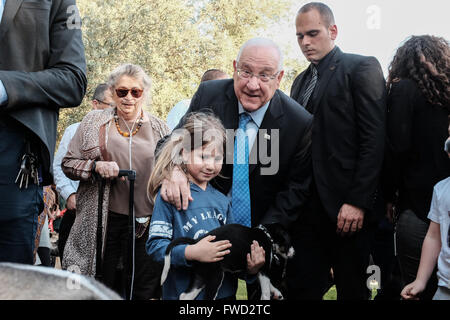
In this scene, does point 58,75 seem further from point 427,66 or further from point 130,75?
point 427,66

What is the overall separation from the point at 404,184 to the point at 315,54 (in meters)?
1.33

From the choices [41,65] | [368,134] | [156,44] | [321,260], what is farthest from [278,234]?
[156,44]

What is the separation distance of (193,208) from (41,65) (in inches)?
48.6

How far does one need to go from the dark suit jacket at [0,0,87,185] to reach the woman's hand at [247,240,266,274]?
1.22 m

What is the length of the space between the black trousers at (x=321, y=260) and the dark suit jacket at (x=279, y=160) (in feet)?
1.50

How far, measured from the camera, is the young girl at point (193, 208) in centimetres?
288

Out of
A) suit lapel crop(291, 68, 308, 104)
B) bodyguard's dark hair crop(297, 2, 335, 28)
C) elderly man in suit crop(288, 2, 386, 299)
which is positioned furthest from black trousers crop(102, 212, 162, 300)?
bodyguard's dark hair crop(297, 2, 335, 28)

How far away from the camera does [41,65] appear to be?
2.56 meters

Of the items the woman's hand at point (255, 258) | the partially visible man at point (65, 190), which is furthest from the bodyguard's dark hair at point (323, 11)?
the partially visible man at point (65, 190)

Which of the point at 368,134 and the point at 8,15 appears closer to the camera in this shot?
the point at 8,15

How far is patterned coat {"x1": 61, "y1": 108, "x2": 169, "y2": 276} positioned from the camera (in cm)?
446

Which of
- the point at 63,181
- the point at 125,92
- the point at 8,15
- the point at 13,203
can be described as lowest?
the point at 63,181

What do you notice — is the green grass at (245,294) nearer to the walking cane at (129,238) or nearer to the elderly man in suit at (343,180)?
the walking cane at (129,238)

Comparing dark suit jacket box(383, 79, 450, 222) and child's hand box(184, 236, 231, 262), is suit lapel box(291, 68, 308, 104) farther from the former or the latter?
child's hand box(184, 236, 231, 262)
